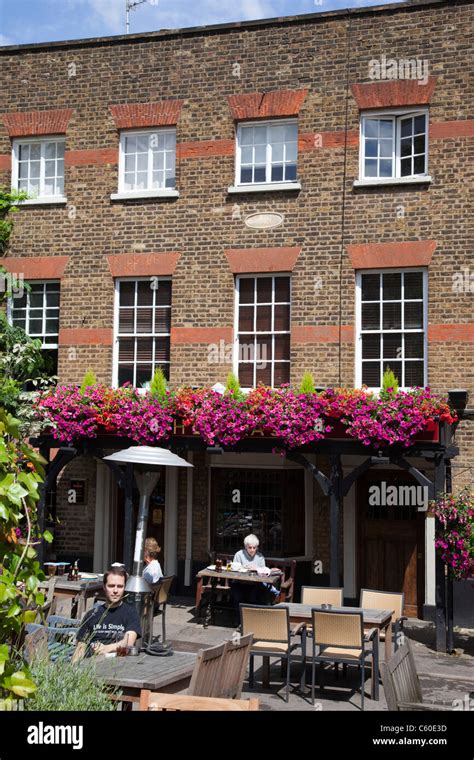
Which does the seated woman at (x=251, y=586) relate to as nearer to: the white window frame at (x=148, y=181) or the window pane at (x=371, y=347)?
the window pane at (x=371, y=347)

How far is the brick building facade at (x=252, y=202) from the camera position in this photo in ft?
49.7

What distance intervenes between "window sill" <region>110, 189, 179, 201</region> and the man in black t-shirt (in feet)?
32.4

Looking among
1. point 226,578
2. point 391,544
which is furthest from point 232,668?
point 391,544

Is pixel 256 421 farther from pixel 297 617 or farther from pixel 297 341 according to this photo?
pixel 297 617

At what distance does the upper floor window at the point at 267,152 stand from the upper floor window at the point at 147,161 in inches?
51.9

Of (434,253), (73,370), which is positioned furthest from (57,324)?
(434,253)

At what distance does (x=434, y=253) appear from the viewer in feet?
49.3

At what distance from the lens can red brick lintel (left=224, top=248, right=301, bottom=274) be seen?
15.8 m

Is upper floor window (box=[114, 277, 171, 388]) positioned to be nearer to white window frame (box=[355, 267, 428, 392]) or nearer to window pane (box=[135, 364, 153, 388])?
window pane (box=[135, 364, 153, 388])

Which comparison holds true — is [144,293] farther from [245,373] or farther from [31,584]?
[31,584]

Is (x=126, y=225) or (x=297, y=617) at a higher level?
(x=126, y=225)

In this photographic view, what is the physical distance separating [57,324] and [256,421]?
537cm


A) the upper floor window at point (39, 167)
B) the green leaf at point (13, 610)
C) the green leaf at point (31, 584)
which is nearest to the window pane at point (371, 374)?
the upper floor window at point (39, 167)

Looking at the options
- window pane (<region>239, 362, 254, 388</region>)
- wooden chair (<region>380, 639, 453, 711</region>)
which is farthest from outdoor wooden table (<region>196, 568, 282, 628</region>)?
wooden chair (<region>380, 639, 453, 711</region>)
